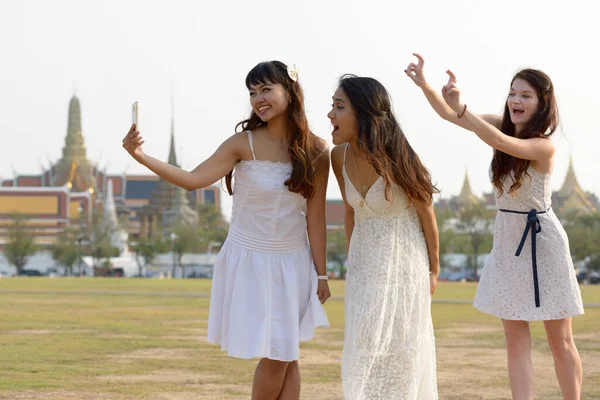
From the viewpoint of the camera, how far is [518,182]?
3.92 metres

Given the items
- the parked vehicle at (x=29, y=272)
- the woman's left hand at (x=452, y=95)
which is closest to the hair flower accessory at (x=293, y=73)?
the woman's left hand at (x=452, y=95)

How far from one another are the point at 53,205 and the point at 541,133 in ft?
225

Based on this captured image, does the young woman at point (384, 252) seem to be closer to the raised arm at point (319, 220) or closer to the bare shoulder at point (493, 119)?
the raised arm at point (319, 220)

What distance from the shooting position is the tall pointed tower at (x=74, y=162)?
7862 centimetres

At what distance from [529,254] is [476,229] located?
150 ft

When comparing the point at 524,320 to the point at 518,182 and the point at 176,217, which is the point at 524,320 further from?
the point at 176,217

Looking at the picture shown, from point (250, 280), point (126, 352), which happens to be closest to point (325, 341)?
point (126, 352)

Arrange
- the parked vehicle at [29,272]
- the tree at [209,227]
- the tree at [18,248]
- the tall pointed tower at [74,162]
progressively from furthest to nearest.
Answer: the tall pointed tower at [74,162] < the parked vehicle at [29,272] < the tree at [209,227] < the tree at [18,248]

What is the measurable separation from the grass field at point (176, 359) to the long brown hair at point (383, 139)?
2.16 metres

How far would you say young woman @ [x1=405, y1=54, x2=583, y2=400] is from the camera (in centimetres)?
389

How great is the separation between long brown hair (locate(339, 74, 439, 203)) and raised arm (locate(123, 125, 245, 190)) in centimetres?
51

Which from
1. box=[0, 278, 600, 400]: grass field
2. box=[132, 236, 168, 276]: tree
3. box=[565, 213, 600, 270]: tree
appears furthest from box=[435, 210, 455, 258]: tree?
box=[0, 278, 600, 400]: grass field

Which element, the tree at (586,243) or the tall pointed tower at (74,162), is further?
the tall pointed tower at (74,162)

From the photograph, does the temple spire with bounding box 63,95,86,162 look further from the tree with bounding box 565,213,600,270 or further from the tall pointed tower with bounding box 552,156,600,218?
the tree with bounding box 565,213,600,270
